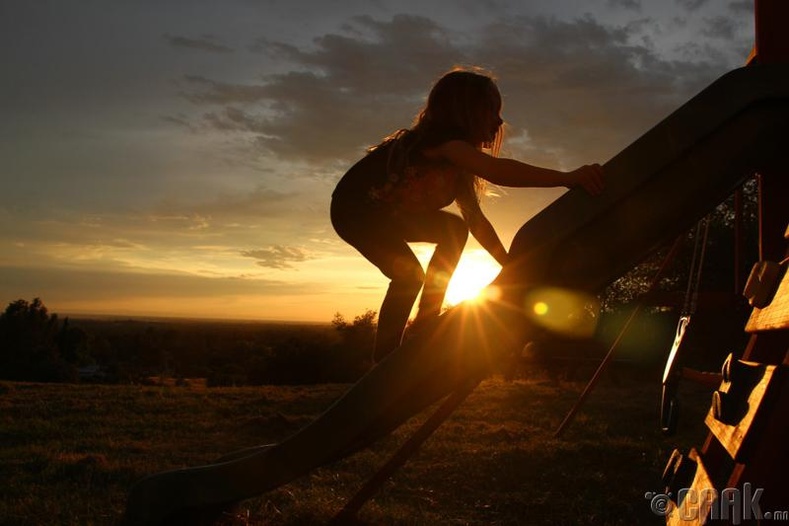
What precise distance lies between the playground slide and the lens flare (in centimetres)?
2

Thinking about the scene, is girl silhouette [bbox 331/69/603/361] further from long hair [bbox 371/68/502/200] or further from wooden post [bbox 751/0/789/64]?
wooden post [bbox 751/0/789/64]

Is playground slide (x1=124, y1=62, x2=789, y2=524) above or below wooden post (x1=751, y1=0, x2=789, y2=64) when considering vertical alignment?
below

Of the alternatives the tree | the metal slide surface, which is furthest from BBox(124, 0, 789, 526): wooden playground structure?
the tree

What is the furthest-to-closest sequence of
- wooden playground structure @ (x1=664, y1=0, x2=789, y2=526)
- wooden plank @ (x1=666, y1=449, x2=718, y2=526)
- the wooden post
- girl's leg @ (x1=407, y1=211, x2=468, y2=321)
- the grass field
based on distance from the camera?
the grass field
girl's leg @ (x1=407, y1=211, x2=468, y2=321)
the wooden post
wooden plank @ (x1=666, y1=449, x2=718, y2=526)
wooden playground structure @ (x1=664, y1=0, x2=789, y2=526)

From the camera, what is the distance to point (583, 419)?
30.4 ft

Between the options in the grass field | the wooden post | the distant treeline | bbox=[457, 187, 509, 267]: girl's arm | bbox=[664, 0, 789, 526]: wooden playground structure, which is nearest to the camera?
bbox=[664, 0, 789, 526]: wooden playground structure

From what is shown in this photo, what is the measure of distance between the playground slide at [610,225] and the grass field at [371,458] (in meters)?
2.32

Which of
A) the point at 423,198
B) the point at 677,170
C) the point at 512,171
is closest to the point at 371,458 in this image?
the point at 423,198

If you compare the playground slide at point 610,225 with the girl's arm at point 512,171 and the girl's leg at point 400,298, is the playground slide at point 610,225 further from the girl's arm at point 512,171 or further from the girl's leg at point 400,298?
the girl's leg at point 400,298

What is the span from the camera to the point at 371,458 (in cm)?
682

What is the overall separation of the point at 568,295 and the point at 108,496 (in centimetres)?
438

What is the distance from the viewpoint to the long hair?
2793mm

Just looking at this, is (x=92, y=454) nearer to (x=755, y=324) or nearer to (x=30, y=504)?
(x=30, y=504)

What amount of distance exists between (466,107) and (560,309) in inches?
42.0
